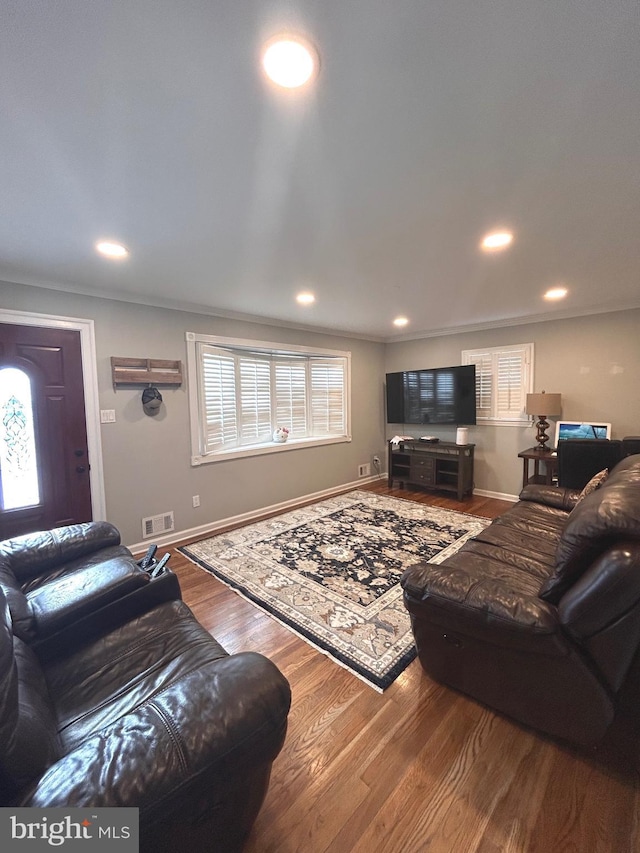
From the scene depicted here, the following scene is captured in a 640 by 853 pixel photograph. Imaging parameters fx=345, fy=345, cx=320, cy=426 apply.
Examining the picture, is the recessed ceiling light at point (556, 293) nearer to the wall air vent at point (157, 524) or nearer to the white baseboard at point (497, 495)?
the white baseboard at point (497, 495)

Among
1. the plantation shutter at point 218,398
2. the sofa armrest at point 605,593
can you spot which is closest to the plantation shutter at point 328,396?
the plantation shutter at point 218,398

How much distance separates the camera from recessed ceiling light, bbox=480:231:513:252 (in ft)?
7.00

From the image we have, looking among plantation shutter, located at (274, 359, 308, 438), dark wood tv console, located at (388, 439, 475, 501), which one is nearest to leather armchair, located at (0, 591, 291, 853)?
plantation shutter, located at (274, 359, 308, 438)

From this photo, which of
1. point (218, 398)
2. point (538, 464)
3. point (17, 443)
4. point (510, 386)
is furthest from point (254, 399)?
point (538, 464)

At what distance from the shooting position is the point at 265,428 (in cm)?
459

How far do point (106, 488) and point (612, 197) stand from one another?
4.09 metres

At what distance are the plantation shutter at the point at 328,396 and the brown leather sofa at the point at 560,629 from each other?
366 centimetres

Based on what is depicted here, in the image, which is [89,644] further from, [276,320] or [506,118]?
[276,320]

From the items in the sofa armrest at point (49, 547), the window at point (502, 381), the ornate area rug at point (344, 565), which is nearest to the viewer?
the sofa armrest at point (49, 547)

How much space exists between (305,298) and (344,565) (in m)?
2.54

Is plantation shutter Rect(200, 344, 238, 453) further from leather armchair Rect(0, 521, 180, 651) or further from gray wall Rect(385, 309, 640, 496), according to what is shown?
gray wall Rect(385, 309, 640, 496)

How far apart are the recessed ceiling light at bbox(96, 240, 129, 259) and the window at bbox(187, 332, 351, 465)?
127 cm

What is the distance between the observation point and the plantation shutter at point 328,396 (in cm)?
515

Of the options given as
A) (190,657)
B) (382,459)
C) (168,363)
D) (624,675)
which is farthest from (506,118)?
(382,459)
